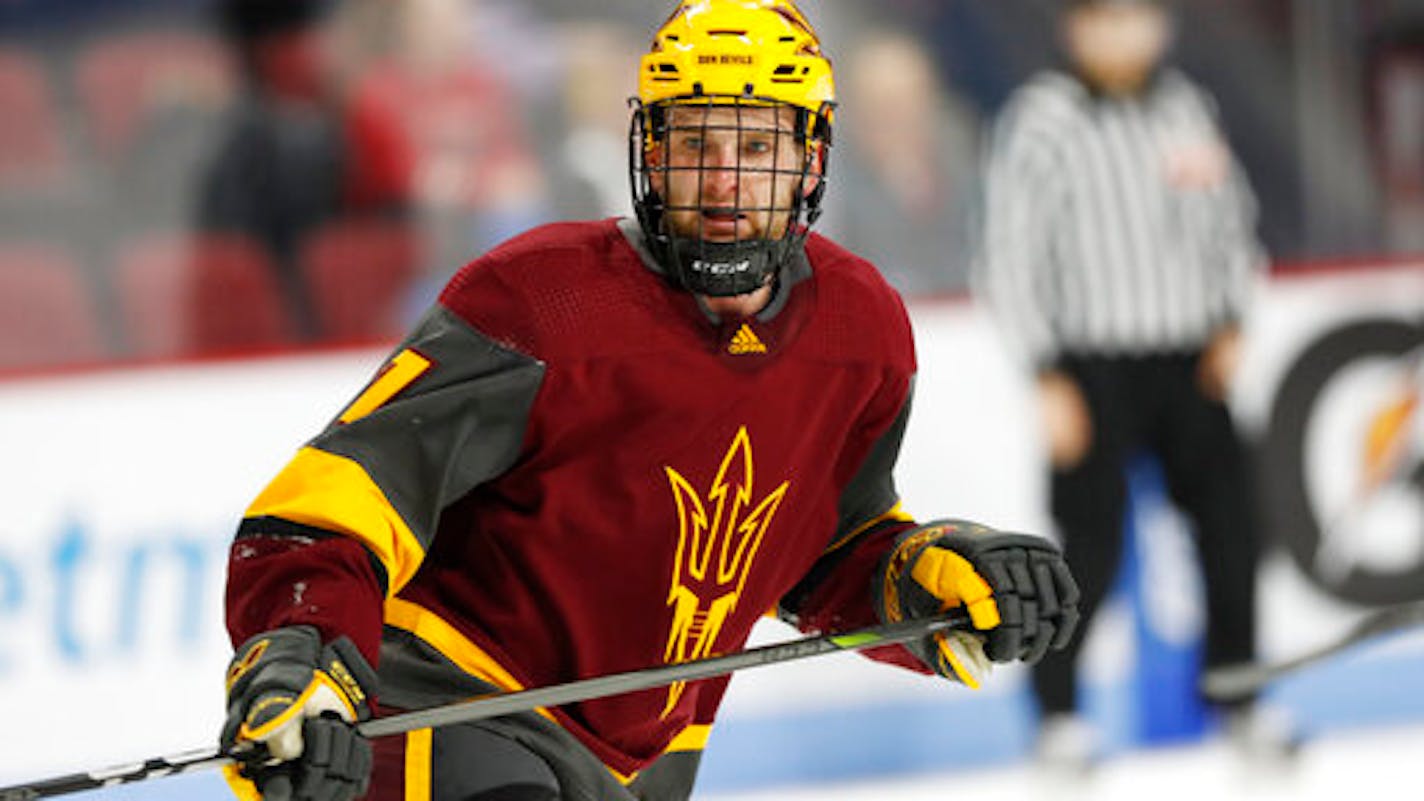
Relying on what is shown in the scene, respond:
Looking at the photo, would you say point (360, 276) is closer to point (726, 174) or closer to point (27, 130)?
point (27, 130)

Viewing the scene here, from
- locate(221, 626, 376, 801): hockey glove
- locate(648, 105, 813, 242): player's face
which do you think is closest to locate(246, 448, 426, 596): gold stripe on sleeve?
locate(221, 626, 376, 801): hockey glove

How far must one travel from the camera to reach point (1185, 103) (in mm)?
4918

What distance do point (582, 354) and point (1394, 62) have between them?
11.6ft

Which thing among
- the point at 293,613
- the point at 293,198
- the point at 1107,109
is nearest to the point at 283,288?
the point at 293,198

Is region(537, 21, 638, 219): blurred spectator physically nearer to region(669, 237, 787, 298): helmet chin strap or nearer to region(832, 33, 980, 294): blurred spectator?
region(832, 33, 980, 294): blurred spectator

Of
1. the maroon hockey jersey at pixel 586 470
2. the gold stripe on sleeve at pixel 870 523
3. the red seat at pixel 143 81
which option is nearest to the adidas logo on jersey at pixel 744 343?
→ the maroon hockey jersey at pixel 586 470

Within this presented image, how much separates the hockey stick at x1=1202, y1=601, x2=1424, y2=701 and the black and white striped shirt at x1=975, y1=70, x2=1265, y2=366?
2.39 feet

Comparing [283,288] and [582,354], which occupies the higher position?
[582,354]

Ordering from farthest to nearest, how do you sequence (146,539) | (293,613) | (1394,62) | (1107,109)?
(1394,62) → (1107,109) → (146,539) → (293,613)

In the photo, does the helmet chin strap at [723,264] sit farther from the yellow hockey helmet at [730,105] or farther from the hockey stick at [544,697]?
the hockey stick at [544,697]

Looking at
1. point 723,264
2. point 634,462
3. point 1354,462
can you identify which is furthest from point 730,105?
point 1354,462

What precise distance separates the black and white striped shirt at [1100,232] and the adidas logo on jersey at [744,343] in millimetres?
2536

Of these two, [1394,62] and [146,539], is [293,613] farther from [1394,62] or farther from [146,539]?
[1394,62]

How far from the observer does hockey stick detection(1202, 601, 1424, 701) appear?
351 centimetres
